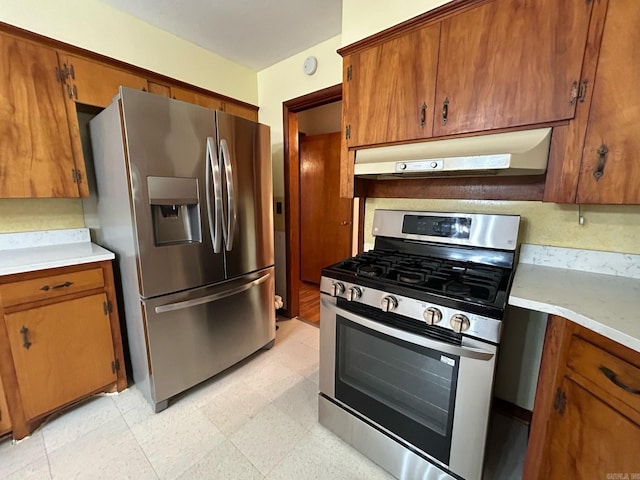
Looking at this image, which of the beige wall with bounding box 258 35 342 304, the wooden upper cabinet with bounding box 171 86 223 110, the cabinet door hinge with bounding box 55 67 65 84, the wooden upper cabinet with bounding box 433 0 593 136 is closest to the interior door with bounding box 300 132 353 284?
the beige wall with bounding box 258 35 342 304

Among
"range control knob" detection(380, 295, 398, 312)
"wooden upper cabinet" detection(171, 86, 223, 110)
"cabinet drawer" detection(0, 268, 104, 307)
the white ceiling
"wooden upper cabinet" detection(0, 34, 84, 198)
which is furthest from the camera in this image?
"wooden upper cabinet" detection(171, 86, 223, 110)

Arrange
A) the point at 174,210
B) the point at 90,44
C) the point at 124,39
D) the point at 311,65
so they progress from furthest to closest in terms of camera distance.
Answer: the point at 311,65 < the point at 124,39 < the point at 90,44 < the point at 174,210

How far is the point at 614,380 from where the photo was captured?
2.54 ft

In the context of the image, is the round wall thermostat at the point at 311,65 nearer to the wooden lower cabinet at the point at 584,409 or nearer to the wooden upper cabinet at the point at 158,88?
the wooden upper cabinet at the point at 158,88

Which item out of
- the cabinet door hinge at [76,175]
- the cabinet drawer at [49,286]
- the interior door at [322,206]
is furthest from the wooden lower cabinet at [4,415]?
the interior door at [322,206]

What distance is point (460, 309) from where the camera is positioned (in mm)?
983

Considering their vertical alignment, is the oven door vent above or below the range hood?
below

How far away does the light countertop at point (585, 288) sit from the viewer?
785 mm

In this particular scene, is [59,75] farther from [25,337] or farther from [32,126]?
[25,337]

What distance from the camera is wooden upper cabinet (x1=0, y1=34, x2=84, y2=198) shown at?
1.45 metres

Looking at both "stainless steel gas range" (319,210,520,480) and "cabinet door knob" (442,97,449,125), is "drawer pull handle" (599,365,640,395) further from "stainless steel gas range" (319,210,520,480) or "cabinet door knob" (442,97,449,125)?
"cabinet door knob" (442,97,449,125)

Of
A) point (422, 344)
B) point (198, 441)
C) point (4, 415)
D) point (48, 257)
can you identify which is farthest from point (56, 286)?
point (422, 344)

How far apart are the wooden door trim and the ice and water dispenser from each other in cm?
110

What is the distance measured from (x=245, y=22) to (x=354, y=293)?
2.07 meters
